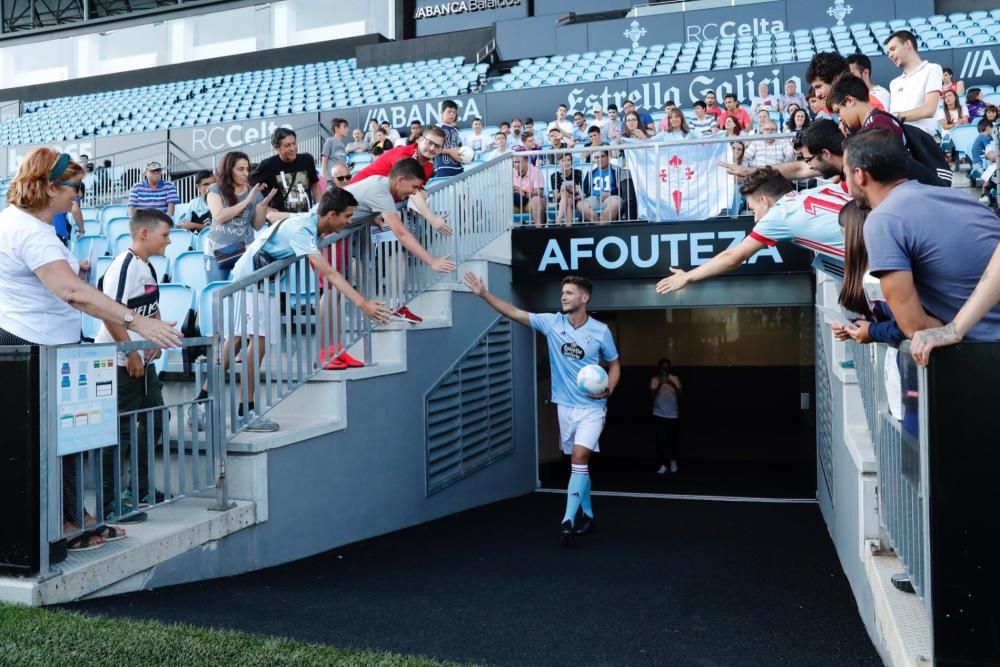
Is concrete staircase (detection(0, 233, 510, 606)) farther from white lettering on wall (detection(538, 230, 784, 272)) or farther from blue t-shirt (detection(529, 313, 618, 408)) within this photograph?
white lettering on wall (detection(538, 230, 784, 272))

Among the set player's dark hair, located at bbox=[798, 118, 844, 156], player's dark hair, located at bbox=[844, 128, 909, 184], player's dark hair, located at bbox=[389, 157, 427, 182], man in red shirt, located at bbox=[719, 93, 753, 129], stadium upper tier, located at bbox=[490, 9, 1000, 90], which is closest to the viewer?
player's dark hair, located at bbox=[844, 128, 909, 184]

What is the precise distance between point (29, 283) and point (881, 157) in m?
3.65

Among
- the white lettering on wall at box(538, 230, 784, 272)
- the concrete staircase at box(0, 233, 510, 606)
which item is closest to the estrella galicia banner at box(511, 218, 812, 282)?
the white lettering on wall at box(538, 230, 784, 272)

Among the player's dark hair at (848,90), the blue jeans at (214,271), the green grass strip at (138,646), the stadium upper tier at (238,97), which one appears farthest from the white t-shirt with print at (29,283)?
the stadium upper tier at (238,97)

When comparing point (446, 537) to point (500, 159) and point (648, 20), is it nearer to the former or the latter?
point (500, 159)

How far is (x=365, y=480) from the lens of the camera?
638 cm

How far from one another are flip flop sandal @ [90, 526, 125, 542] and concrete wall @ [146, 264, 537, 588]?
10.6 inches

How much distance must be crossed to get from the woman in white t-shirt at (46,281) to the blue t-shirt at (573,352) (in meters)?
3.58

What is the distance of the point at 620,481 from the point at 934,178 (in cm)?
826

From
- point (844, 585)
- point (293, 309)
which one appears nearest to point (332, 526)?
point (293, 309)

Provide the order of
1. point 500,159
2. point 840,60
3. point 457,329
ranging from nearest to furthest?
1. point 840,60
2. point 457,329
3. point 500,159

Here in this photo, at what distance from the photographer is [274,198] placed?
701 centimetres

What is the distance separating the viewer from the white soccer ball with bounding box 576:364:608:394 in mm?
6566

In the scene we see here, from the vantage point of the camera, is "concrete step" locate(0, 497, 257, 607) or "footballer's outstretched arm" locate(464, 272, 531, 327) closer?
"concrete step" locate(0, 497, 257, 607)
